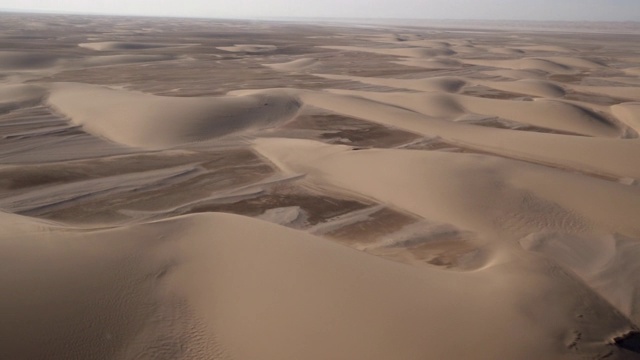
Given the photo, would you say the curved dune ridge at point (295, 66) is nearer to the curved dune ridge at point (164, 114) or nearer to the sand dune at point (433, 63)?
the sand dune at point (433, 63)

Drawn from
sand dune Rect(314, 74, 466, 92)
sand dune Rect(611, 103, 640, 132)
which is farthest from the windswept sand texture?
sand dune Rect(314, 74, 466, 92)

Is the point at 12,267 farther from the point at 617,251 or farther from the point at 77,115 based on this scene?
the point at 77,115

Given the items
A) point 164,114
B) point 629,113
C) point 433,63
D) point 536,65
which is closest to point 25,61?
point 164,114

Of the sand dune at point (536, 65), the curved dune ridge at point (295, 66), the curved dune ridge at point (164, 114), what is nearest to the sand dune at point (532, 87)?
the sand dune at point (536, 65)

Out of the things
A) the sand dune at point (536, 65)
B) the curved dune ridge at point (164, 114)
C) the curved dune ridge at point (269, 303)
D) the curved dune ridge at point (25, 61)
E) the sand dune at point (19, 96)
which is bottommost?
the curved dune ridge at point (25, 61)

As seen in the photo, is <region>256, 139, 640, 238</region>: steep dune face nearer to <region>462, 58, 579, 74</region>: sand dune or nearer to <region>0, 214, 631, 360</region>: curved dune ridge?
<region>0, 214, 631, 360</region>: curved dune ridge

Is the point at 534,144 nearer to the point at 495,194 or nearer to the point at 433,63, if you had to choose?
the point at 495,194

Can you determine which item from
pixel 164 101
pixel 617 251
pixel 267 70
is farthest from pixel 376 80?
pixel 617 251
